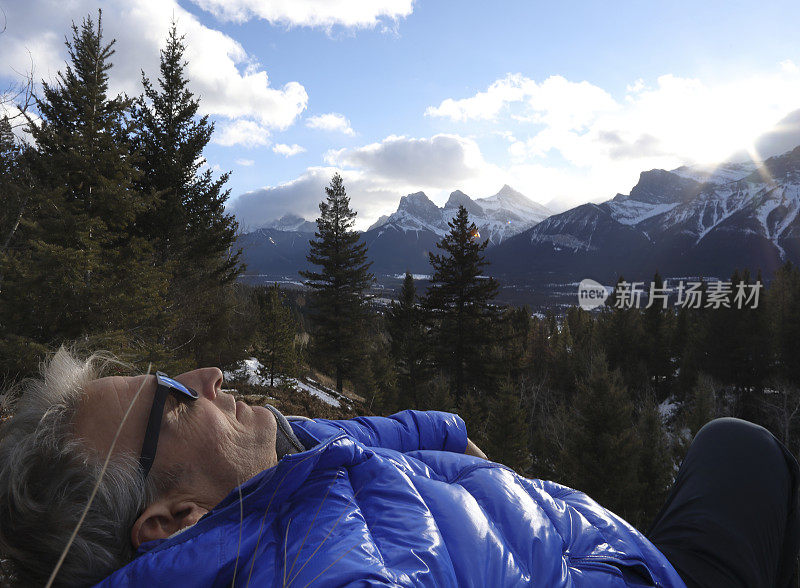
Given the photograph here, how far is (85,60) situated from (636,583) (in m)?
16.1

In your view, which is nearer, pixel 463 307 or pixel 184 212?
pixel 184 212

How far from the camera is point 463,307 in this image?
22.5m

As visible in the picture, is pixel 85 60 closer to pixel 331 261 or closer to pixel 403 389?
pixel 331 261

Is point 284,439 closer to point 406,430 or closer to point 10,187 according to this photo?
point 406,430

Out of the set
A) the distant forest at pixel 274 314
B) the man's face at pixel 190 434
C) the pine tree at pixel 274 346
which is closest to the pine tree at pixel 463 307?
the distant forest at pixel 274 314

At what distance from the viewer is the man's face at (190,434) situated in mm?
1322

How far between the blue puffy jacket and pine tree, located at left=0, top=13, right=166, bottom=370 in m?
7.10

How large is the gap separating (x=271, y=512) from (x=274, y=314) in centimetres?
1750

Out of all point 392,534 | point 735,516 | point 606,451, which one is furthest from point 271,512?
point 606,451

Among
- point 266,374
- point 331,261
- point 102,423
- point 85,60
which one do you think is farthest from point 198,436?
point 331,261

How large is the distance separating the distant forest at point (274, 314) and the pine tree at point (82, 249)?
0.03 metres

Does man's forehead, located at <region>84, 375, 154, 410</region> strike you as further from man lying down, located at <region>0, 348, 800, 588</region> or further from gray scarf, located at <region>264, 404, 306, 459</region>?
gray scarf, located at <region>264, 404, 306, 459</region>

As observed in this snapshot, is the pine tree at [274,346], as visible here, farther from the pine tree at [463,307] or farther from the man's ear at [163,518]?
the man's ear at [163,518]

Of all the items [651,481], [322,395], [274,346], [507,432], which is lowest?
[651,481]
